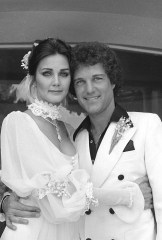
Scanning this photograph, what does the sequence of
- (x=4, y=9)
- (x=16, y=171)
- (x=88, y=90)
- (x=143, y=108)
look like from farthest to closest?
1. (x=143, y=108)
2. (x=4, y=9)
3. (x=88, y=90)
4. (x=16, y=171)

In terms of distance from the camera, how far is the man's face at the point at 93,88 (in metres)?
2.12

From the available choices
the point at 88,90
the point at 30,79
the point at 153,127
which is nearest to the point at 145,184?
the point at 153,127

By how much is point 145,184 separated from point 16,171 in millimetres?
586

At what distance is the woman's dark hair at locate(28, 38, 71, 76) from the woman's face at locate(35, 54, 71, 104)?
2 cm

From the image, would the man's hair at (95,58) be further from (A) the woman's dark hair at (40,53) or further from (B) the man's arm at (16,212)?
(B) the man's arm at (16,212)

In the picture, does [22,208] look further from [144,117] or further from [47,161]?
[144,117]

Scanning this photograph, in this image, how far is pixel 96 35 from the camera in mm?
3283

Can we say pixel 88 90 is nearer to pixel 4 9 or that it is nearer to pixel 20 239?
pixel 20 239

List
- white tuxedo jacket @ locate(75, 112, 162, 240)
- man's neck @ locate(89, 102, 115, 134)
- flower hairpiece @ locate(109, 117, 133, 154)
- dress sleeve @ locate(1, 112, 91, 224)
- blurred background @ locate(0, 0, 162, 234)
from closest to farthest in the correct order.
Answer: dress sleeve @ locate(1, 112, 91, 224) < white tuxedo jacket @ locate(75, 112, 162, 240) < flower hairpiece @ locate(109, 117, 133, 154) < man's neck @ locate(89, 102, 115, 134) < blurred background @ locate(0, 0, 162, 234)

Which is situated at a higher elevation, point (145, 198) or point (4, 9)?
point (4, 9)

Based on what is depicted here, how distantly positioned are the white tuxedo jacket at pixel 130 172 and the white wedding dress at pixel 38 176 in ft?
0.39

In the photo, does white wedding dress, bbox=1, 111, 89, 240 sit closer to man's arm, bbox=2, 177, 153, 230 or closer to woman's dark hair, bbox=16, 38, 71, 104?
man's arm, bbox=2, 177, 153, 230

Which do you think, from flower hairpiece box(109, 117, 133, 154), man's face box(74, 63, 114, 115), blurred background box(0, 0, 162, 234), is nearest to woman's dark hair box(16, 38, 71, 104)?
man's face box(74, 63, 114, 115)

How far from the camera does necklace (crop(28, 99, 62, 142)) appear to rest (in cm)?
213
